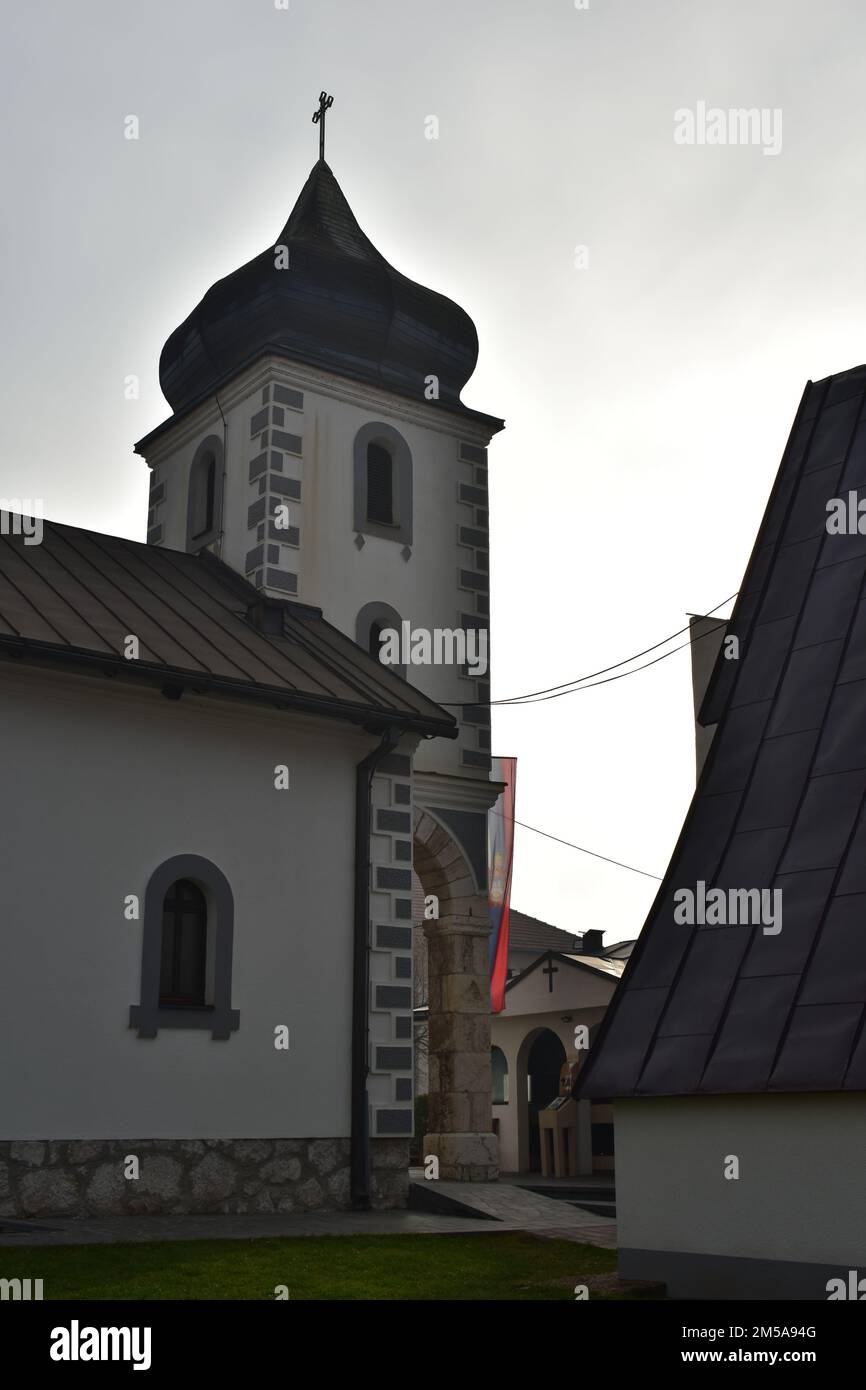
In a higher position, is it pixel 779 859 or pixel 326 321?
pixel 326 321

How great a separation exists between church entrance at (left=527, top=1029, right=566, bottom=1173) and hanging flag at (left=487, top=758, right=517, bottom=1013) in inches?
202

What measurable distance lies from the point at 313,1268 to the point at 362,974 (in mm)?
5020

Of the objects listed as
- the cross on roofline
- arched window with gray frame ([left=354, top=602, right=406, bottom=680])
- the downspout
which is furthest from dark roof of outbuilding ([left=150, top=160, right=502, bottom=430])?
the cross on roofline

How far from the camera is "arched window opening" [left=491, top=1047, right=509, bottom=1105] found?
2883 centimetres

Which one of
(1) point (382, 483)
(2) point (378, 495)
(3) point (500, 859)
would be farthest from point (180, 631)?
(3) point (500, 859)

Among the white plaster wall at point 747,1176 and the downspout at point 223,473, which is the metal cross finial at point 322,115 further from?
the white plaster wall at point 747,1176

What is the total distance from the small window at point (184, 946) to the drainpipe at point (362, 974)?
66.4 inches

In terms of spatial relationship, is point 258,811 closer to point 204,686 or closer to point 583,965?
point 204,686

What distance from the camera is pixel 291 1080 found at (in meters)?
14.2

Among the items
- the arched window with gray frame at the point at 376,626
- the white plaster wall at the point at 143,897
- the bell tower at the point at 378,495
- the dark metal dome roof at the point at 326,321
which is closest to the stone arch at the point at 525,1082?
the bell tower at the point at 378,495

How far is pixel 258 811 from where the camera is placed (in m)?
14.6

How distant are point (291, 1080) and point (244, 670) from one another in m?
4.02
